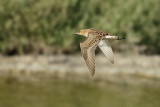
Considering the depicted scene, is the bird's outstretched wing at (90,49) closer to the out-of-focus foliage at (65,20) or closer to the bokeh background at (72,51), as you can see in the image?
the bokeh background at (72,51)

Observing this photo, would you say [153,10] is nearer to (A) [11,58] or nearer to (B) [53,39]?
(B) [53,39]

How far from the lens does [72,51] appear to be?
2052cm

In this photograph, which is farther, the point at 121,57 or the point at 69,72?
the point at 121,57

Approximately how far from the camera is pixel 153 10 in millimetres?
19875

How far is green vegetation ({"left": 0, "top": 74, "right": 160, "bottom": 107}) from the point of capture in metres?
15.1

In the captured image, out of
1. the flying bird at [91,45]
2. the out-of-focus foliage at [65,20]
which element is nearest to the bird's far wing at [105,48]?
the flying bird at [91,45]

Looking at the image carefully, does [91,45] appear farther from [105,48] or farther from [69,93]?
[69,93]

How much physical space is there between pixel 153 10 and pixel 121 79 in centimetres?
389

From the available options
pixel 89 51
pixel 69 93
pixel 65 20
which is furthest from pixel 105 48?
pixel 65 20

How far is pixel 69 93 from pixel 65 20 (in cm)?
382

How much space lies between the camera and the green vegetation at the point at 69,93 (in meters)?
15.1

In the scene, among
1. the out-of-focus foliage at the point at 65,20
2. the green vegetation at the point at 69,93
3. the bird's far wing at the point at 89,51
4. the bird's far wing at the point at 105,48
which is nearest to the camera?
the bird's far wing at the point at 89,51

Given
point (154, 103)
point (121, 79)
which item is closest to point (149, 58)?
point (121, 79)

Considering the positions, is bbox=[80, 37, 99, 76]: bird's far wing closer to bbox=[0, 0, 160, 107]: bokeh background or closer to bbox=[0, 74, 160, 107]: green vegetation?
bbox=[0, 74, 160, 107]: green vegetation
